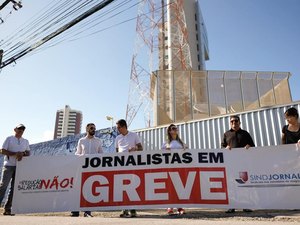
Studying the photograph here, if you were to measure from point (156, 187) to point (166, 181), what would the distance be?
191 millimetres

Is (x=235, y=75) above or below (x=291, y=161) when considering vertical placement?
above

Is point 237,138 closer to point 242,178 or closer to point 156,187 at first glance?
point 242,178

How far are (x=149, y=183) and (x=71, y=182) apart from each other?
137cm

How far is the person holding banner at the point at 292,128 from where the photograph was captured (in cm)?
410

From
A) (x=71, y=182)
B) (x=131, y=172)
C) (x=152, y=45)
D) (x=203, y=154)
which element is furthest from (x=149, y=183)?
(x=152, y=45)

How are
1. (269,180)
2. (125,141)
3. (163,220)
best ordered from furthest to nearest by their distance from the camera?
(125,141)
(269,180)
(163,220)

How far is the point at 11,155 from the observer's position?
485 cm

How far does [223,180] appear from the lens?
4.12 meters

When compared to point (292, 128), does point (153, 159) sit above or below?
below

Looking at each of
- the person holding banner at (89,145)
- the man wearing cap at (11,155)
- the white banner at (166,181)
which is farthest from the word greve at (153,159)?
the man wearing cap at (11,155)

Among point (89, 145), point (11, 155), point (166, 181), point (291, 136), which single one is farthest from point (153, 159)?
point (11, 155)

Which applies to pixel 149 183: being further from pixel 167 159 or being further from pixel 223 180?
pixel 223 180

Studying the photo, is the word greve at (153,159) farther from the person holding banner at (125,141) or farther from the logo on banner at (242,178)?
the logo on banner at (242,178)

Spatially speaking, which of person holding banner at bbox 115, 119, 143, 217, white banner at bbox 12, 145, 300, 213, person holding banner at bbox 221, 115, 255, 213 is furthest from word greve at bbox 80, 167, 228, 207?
person holding banner at bbox 221, 115, 255, 213
